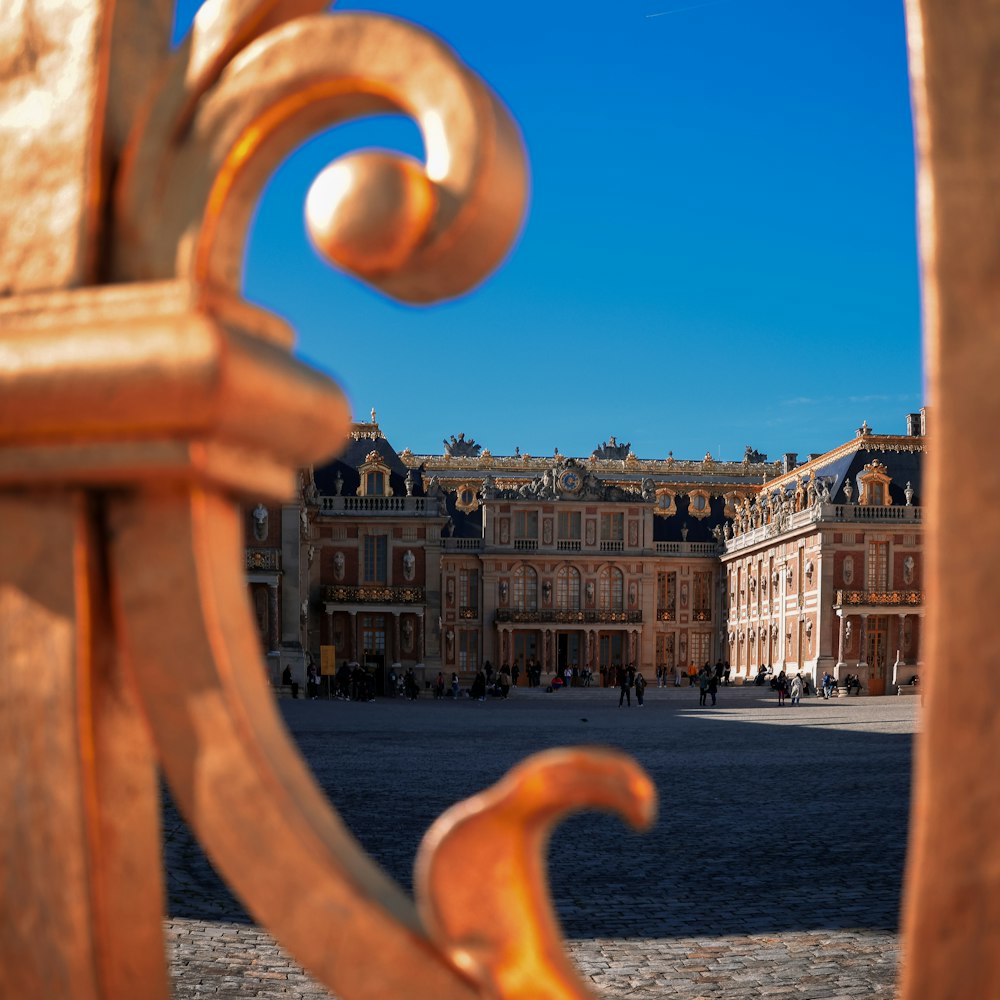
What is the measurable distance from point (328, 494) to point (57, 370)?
48855 millimetres

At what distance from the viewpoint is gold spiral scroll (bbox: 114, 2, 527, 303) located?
839 millimetres

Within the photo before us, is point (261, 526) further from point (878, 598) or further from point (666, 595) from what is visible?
point (666, 595)

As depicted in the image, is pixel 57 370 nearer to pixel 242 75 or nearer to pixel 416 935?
pixel 242 75

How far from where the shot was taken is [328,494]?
49.3 metres

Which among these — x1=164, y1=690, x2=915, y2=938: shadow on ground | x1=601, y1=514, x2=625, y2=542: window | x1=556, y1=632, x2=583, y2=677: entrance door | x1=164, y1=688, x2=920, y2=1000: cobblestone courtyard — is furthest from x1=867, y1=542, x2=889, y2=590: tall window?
x1=164, y1=688, x2=920, y2=1000: cobblestone courtyard

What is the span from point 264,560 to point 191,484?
38.3 m

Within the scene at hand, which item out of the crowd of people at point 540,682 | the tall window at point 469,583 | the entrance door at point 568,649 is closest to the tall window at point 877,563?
the crowd of people at point 540,682

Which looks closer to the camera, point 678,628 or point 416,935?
point 416,935

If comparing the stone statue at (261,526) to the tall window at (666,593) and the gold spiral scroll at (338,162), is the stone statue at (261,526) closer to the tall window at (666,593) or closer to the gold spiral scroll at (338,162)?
the tall window at (666,593)

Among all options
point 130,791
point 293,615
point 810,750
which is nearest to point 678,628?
point 293,615

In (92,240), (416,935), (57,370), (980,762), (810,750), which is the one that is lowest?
(810,750)

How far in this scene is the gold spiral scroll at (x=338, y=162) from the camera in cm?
84

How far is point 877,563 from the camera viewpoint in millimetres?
48781

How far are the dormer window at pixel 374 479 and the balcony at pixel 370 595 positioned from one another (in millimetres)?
3599
